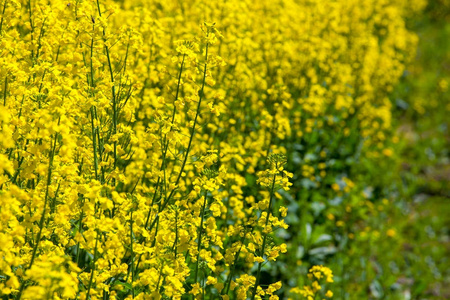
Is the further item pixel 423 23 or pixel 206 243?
pixel 423 23

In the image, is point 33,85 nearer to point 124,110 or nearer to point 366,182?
point 124,110

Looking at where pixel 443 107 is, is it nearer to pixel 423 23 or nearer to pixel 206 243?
pixel 423 23

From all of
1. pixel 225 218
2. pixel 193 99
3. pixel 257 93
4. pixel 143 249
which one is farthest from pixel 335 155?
pixel 143 249

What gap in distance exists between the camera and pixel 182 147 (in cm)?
410

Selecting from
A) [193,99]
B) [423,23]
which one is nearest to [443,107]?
[423,23]

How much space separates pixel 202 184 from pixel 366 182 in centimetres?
439

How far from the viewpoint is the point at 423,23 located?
45.4ft

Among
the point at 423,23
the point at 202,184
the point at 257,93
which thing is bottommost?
the point at 202,184

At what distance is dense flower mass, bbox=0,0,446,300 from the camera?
272cm

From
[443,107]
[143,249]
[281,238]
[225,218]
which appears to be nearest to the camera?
[143,249]

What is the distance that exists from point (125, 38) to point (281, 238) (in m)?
2.42

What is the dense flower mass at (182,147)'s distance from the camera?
107 inches

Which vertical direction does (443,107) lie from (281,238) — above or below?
above

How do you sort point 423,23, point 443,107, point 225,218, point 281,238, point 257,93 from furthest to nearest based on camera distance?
point 423,23, point 443,107, point 257,93, point 281,238, point 225,218
